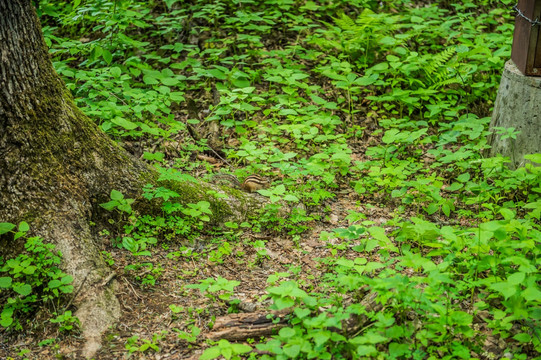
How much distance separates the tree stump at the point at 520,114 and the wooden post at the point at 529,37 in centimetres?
9

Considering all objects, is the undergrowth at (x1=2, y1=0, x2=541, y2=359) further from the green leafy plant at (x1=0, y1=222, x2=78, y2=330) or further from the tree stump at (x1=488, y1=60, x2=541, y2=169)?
the green leafy plant at (x1=0, y1=222, x2=78, y2=330)

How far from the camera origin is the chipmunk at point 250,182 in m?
4.31

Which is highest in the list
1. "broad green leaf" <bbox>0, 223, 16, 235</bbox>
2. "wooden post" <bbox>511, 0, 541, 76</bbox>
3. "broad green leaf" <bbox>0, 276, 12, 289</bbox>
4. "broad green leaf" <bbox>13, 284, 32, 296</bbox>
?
"wooden post" <bbox>511, 0, 541, 76</bbox>

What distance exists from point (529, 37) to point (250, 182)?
9.37 feet

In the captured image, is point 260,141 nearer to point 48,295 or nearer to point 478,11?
point 48,295

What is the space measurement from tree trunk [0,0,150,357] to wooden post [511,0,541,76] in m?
3.96

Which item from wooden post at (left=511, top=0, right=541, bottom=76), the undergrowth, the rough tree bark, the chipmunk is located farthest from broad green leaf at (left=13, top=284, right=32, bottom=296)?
wooden post at (left=511, top=0, right=541, bottom=76)

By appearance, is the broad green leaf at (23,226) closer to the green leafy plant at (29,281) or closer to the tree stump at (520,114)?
the green leafy plant at (29,281)

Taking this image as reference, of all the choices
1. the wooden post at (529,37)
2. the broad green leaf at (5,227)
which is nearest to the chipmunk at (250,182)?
the broad green leaf at (5,227)

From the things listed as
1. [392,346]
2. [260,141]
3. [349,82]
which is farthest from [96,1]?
[392,346]

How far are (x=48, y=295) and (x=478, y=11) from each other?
7497 mm

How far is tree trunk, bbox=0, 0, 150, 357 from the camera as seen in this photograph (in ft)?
9.60

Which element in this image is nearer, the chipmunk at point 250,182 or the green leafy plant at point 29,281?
the green leafy plant at point 29,281

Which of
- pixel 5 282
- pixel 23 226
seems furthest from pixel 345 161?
pixel 5 282
